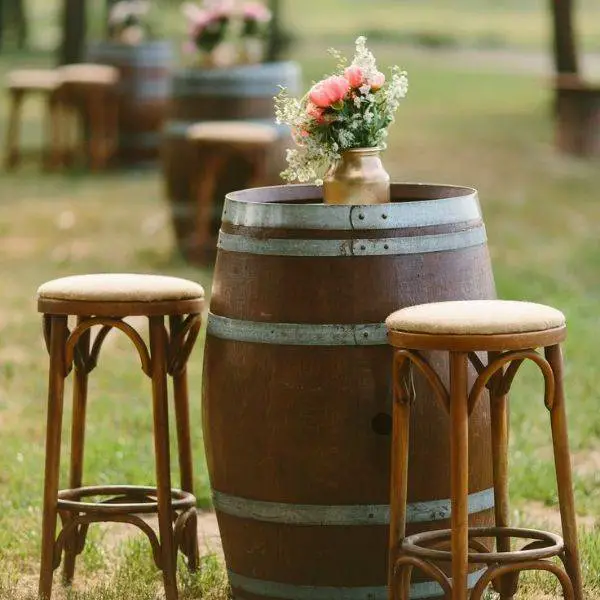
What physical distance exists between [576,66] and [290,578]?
15.8 meters

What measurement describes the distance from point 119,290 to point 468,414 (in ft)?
3.91

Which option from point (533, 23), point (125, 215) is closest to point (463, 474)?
point (125, 215)

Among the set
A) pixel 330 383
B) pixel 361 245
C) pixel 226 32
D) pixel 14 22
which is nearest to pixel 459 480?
pixel 330 383

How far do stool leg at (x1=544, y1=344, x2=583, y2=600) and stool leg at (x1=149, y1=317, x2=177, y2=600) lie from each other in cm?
115

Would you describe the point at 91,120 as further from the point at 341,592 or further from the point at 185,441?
the point at 341,592

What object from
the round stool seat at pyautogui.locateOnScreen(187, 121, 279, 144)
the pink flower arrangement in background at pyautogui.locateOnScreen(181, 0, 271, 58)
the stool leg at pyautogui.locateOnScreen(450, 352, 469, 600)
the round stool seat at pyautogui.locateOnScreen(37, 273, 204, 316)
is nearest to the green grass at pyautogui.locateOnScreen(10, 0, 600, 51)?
the pink flower arrangement in background at pyautogui.locateOnScreen(181, 0, 271, 58)

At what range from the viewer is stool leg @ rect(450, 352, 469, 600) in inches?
166

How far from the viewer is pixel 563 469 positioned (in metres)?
4.48

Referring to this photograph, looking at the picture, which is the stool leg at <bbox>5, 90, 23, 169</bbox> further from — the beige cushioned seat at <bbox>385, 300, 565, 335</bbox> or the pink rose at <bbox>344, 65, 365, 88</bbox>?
the beige cushioned seat at <bbox>385, 300, 565, 335</bbox>

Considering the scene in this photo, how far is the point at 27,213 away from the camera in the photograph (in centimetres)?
1471

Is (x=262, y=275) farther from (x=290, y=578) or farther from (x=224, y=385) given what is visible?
(x=290, y=578)

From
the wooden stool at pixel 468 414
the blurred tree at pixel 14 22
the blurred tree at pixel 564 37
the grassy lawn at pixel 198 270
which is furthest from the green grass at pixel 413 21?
the wooden stool at pixel 468 414

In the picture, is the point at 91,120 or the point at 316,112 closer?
the point at 316,112

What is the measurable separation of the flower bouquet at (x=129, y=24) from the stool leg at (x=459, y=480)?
45.7 feet
